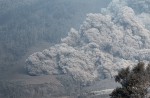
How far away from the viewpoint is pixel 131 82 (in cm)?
2898

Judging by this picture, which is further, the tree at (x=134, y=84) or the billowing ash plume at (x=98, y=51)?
the billowing ash plume at (x=98, y=51)

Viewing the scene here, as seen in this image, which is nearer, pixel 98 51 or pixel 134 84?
pixel 134 84

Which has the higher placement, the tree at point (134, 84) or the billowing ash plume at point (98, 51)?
the billowing ash plume at point (98, 51)

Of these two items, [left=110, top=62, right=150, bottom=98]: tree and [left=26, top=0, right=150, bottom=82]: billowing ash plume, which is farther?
[left=26, top=0, right=150, bottom=82]: billowing ash plume

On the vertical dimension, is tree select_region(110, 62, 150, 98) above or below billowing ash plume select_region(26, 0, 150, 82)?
below

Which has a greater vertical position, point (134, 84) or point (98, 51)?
point (98, 51)

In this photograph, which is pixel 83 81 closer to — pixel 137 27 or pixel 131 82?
pixel 137 27

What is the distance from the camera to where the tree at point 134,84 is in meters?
28.7

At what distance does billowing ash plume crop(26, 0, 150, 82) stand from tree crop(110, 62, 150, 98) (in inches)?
5270

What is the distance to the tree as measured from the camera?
28725 mm

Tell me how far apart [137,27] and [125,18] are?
797 centimetres

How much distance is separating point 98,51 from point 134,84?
148575mm

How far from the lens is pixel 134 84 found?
29.0 meters

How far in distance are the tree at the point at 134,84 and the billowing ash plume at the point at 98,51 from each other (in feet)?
439
